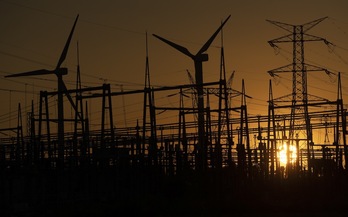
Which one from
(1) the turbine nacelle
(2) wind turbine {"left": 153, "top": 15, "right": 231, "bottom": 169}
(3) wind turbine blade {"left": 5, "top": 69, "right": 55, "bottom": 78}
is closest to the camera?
(2) wind turbine {"left": 153, "top": 15, "right": 231, "bottom": 169}

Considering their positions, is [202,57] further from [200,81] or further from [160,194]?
[160,194]

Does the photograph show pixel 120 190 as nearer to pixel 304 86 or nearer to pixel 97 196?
pixel 97 196

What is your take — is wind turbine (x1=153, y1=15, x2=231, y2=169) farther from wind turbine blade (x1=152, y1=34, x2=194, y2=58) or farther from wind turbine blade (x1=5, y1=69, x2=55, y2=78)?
wind turbine blade (x1=5, y1=69, x2=55, y2=78)

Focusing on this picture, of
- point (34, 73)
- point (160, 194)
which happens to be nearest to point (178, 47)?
point (34, 73)

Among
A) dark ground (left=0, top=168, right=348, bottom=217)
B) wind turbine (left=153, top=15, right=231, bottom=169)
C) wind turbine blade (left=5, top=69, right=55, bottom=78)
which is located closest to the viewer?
dark ground (left=0, top=168, right=348, bottom=217)

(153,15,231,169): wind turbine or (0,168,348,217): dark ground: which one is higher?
(153,15,231,169): wind turbine

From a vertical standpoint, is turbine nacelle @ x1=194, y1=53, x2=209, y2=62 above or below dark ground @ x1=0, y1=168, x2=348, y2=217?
above

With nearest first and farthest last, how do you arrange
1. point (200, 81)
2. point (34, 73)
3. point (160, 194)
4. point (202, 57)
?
point (160, 194) → point (200, 81) → point (202, 57) → point (34, 73)

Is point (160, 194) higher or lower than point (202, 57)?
lower

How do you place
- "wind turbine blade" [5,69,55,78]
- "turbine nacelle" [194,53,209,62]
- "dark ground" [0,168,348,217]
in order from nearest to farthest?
"dark ground" [0,168,348,217] < "turbine nacelle" [194,53,209,62] < "wind turbine blade" [5,69,55,78]

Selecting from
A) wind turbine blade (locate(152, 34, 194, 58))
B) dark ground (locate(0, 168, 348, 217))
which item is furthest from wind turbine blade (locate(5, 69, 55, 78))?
dark ground (locate(0, 168, 348, 217))

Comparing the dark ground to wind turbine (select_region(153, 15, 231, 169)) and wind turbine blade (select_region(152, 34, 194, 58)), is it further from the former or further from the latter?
wind turbine blade (select_region(152, 34, 194, 58))

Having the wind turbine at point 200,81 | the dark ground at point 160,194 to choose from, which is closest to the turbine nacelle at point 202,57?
the wind turbine at point 200,81

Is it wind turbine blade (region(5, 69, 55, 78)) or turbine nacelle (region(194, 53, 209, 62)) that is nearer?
turbine nacelle (region(194, 53, 209, 62))
